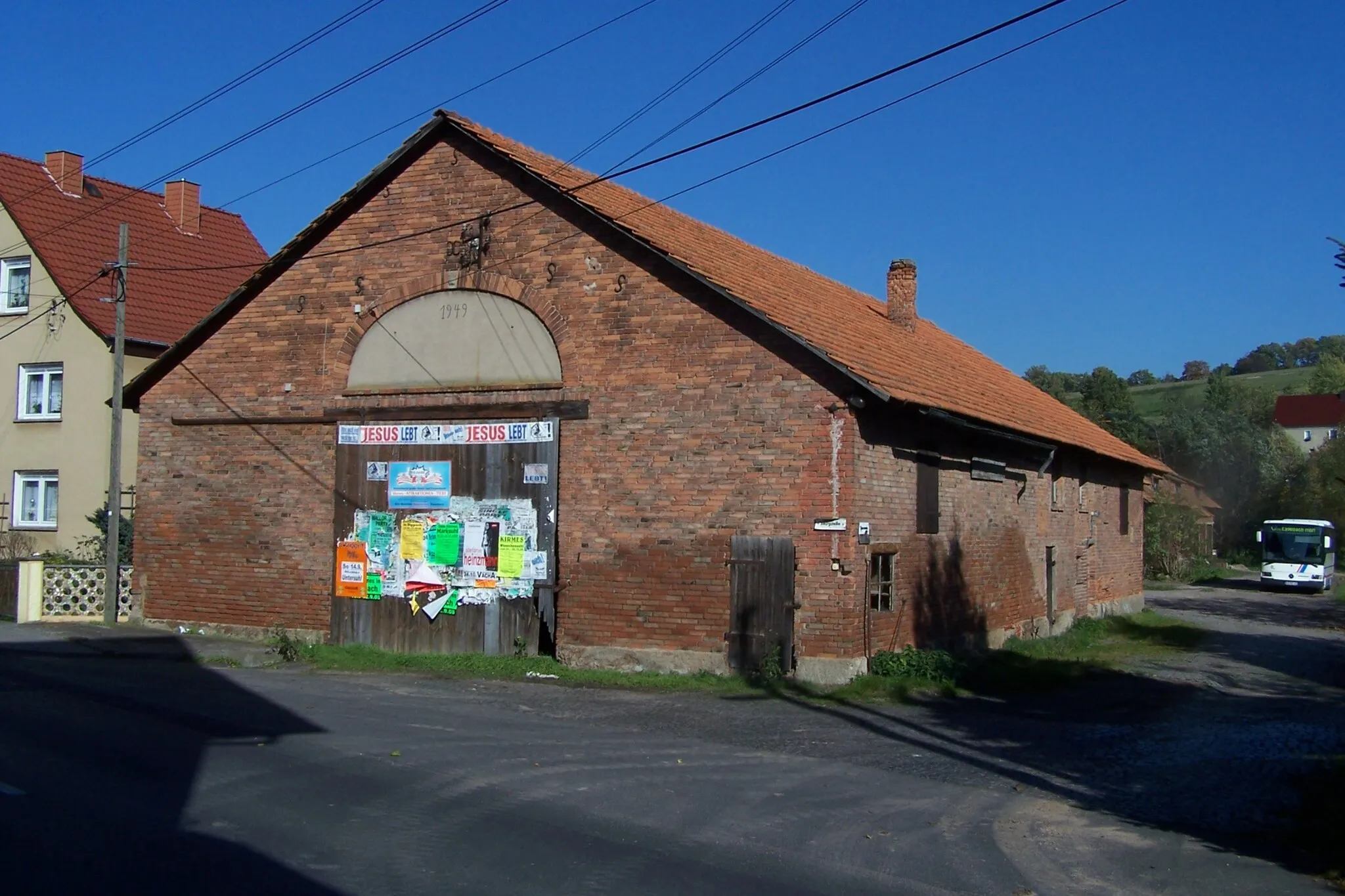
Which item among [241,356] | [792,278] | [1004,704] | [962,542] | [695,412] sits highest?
[792,278]

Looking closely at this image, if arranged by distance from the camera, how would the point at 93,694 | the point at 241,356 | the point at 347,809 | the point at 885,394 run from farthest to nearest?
1. the point at 241,356
2. the point at 885,394
3. the point at 93,694
4. the point at 347,809

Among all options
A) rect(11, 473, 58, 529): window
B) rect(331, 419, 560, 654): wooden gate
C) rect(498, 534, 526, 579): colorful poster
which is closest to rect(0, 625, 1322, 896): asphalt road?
rect(331, 419, 560, 654): wooden gate

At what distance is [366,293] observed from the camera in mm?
19078

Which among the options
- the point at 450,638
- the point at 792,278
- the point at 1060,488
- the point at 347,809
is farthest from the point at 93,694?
the point at 1060,488

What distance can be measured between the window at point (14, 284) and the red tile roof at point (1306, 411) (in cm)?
9525

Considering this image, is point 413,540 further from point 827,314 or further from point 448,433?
point 827,314

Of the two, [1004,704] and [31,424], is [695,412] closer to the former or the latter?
[1004,704]

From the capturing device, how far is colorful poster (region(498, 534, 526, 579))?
17672mm

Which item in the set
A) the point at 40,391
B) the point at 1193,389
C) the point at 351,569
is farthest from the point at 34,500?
the point at 1193,389

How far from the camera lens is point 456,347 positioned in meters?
18.5

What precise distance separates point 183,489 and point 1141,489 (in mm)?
24235

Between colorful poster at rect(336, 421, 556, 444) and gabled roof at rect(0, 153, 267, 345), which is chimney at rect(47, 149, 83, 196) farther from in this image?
Answer: colorful poster at rect(336, 421, 556, 444)

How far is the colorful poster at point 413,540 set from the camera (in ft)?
60.4

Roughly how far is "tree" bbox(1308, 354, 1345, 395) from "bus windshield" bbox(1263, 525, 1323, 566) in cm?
5767
